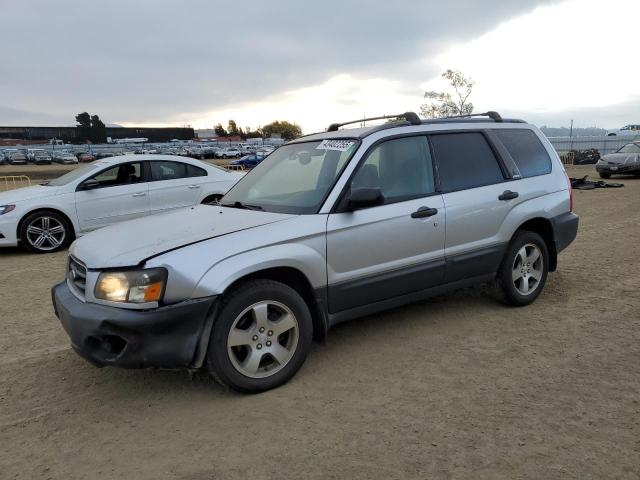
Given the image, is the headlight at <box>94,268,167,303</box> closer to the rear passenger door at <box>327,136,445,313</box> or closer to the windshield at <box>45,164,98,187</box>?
the rear passenger door at <box>327,136,445,313</box>

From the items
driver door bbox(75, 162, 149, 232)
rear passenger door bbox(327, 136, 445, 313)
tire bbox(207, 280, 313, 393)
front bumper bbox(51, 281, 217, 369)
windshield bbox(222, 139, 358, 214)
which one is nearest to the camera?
front bumper bbox(51, 281, 217, 369)

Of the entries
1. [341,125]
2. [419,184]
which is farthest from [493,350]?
[341,125]

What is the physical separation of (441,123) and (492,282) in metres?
1.56

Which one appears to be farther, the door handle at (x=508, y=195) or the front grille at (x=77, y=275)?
the door handle at (x=508, y=195)

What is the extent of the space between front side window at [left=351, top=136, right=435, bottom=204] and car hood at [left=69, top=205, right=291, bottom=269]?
0.77m

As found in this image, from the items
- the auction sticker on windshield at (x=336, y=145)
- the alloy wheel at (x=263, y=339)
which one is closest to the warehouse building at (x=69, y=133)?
the auction sticker on windshield at (x=336, y=145)

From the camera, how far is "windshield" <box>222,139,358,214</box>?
3855 millimetres

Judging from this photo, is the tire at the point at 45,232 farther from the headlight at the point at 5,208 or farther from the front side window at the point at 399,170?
the front side window at the point at 399,170

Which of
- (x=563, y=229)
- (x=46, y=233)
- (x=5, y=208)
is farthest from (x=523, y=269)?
(x=5, y=208)

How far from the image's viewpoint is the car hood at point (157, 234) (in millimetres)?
3215

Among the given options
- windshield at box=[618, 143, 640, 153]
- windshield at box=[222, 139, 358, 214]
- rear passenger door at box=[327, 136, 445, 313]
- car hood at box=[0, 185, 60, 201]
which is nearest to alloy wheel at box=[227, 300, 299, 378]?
rear passenger door at box=[327, 136, 445, 313]

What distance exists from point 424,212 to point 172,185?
5.75 meters

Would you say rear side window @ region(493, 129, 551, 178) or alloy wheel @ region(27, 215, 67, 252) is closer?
rear side window @ region(493, 129, 551, 178)

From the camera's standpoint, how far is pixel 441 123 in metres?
4.57
